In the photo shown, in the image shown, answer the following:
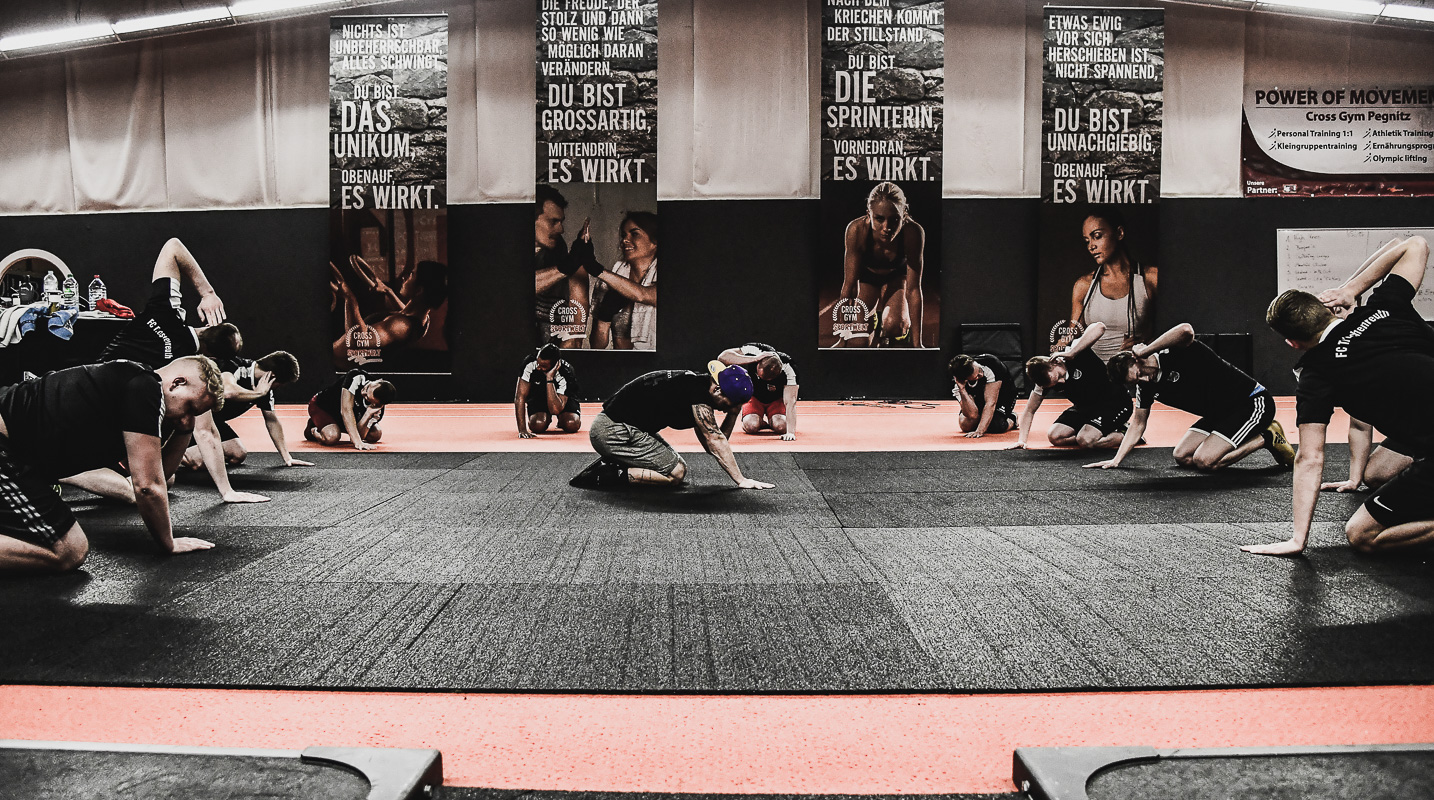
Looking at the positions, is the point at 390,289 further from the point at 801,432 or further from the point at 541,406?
the point at 801,432

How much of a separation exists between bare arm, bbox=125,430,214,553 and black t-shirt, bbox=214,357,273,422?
204 cm

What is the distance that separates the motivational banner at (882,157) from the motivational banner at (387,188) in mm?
4926

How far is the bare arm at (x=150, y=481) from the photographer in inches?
106

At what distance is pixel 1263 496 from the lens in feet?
13.9

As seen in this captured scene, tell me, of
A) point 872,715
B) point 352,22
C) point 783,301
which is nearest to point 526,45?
point 352,22

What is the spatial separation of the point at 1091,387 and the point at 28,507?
250 inches

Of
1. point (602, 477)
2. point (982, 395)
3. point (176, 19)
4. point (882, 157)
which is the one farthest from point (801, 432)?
point (176, 19)

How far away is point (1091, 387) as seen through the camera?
614 centimetres

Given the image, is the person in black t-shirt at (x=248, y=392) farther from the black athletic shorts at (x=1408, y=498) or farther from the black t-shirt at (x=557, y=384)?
the black athletic shorts at (x=1408, y=498)

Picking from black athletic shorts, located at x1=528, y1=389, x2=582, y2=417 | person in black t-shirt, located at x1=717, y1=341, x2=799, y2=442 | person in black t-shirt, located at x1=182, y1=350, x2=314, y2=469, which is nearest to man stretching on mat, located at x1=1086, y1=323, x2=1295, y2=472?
person in black t-shirt, located at x1=717, y1=341, x2=799, y2=442

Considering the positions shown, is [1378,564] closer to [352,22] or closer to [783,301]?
[783,301]

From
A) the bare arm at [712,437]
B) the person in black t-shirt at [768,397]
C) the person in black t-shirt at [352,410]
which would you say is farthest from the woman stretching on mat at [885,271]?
the bare arm at [712,437]

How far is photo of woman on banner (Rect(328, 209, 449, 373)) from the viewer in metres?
9.96

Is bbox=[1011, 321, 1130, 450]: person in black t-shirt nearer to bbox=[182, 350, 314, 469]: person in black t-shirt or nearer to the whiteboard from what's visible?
bbox=[182, 350, 314, 469]: person in black t-shirt
